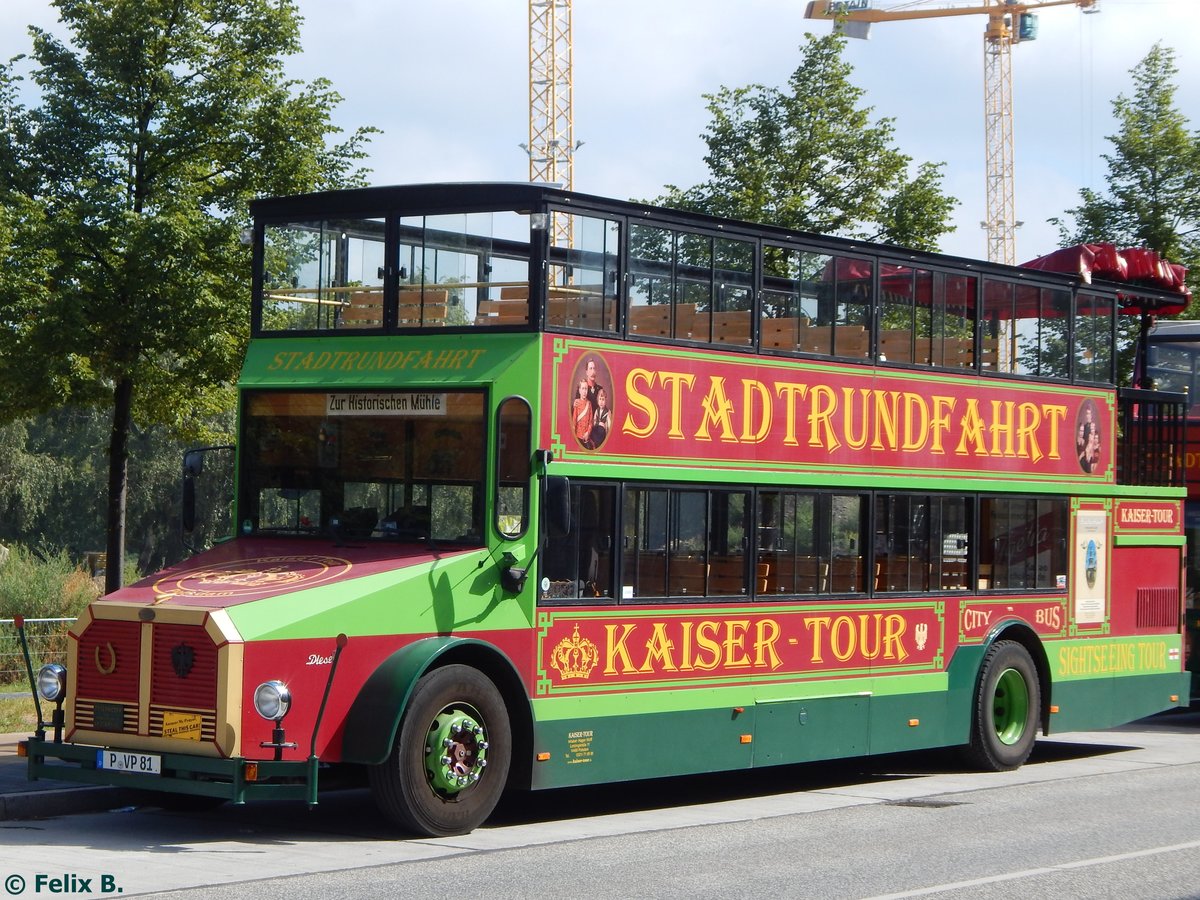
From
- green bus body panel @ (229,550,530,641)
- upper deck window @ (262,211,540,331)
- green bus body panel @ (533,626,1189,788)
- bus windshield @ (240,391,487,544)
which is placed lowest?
green bus body panel @ (533,626,1189,788)

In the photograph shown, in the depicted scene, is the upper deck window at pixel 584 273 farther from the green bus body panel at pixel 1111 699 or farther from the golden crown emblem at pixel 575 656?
the green bus body panel at pixel 1111 699

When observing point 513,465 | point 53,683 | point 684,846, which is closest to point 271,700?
point 53,683

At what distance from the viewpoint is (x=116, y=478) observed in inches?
949

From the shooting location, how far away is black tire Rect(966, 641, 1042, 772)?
53.6 feet

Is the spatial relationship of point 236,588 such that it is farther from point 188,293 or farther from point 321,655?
point 188,293

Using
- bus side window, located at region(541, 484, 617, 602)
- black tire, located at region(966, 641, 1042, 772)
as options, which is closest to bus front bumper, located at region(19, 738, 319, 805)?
bus side window, located at region(541, 484, 617, 602)

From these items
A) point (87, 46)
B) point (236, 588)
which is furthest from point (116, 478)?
point (236, 588)

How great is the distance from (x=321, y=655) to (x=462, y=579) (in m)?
1.20

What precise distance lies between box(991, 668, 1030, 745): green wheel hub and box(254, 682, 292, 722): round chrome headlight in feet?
27.0

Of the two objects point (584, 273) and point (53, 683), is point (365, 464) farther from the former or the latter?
point (53, 683)

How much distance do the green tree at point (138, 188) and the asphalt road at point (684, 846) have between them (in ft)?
34.2

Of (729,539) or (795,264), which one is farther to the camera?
(795,264)

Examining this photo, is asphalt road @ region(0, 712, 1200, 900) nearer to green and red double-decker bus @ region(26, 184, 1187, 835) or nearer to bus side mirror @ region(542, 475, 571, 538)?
green and red double-decker bus @ region(26, 184, 1187, 835)

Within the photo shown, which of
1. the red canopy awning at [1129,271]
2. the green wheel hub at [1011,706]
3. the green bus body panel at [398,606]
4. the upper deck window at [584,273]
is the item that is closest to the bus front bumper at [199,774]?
the green bus body panel at [398,606]
